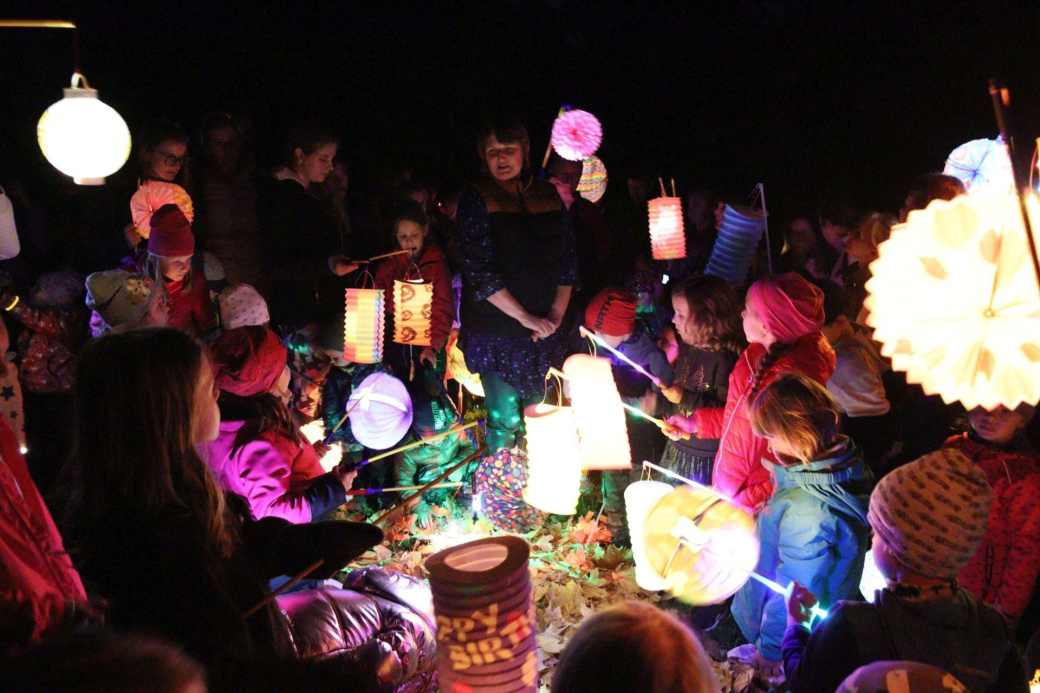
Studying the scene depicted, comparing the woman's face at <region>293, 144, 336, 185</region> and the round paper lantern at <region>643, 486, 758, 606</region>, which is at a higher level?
the woman's face at <region>293, 144, 336, 185</region>

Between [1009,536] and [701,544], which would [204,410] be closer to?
[701,544]

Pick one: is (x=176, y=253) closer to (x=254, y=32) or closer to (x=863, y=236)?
(x=254, y=32)

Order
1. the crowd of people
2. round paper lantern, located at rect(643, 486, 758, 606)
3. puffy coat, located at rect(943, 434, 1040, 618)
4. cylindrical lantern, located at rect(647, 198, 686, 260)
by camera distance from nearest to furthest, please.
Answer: the crowd of people < round paper lantern, located at rect(643, 486, 758, 606) < puffy coat, located at rect(943, 434, 1040, 618) < cylindrical lantern, located at rect(647, 198, 686, 260)

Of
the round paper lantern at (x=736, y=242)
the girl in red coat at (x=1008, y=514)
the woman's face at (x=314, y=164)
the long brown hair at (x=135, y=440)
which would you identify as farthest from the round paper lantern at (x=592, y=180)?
the long brown hair at (x=135, y=440)

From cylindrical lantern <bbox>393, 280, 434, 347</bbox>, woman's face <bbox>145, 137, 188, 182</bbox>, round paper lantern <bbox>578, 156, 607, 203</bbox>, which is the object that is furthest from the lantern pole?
round paper lantern <bbox>578, 156, 607, 203</bbox>

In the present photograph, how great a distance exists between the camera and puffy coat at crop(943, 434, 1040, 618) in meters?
3.50

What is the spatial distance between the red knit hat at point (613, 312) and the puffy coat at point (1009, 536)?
6.63 ft

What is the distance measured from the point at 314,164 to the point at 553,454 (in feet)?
10.2

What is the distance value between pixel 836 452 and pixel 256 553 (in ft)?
7.74

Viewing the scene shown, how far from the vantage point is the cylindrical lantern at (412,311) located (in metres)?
4.97

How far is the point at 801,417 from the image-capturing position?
10.3 feet

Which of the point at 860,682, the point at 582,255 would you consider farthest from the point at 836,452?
the point at 582,255

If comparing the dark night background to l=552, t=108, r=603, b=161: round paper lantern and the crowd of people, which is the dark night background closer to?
the crowd of people

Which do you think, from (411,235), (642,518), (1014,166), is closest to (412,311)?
(411,235)
